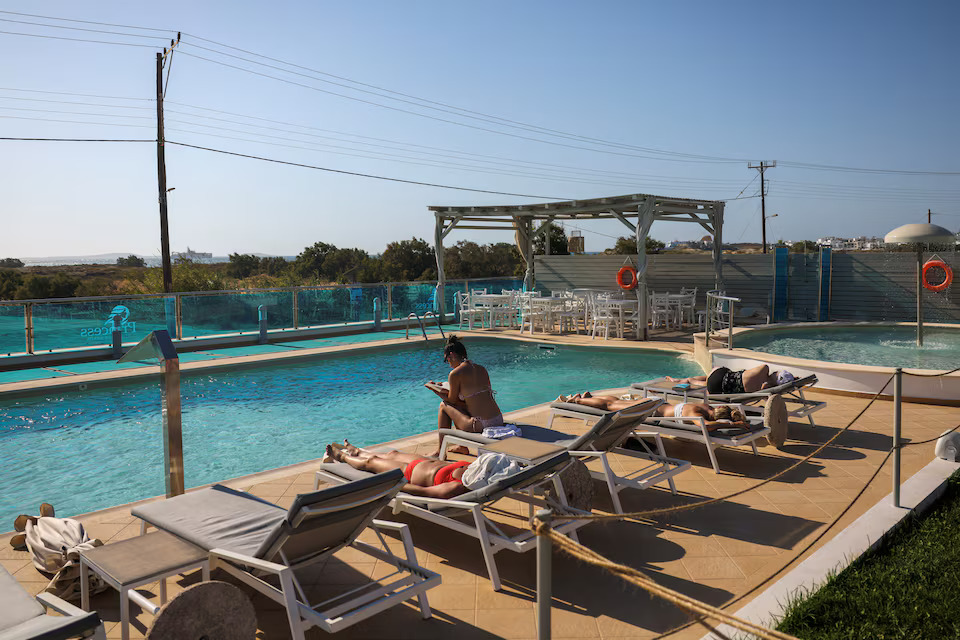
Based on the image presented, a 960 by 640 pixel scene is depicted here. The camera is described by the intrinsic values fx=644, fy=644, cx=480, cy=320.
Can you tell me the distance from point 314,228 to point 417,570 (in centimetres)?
4163

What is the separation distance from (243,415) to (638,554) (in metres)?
5.70

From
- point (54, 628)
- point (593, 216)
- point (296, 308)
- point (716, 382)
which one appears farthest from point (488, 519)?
point (593, 216)

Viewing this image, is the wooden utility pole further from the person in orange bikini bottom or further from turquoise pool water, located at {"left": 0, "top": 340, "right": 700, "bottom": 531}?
the person in orange bikini bottom

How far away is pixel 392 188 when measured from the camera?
24.5 metres

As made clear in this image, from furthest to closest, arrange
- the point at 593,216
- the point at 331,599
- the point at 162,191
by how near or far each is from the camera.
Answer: the point at 162,191 < the point at 593,216 < the point at 331,599

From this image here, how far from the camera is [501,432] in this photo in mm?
4695

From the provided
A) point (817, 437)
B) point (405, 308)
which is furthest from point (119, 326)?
point (817, 437)

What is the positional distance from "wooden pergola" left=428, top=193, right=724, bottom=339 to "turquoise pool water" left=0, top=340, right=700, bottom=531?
10.4 ft

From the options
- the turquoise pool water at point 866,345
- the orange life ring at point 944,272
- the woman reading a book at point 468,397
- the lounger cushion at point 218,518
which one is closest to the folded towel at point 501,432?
the woman reading a book at point 468,397

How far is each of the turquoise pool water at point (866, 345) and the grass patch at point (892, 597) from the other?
22.4 ft

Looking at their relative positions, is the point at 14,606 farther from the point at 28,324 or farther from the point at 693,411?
the point at 28,324

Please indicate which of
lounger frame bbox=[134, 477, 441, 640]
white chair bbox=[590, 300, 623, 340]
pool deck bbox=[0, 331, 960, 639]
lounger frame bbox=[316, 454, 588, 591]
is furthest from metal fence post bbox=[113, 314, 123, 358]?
lounger frame bbox=[134, 477, 441, 640]

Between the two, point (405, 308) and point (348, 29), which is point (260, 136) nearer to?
point (348, 29)

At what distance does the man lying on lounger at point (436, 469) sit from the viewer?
3447mm
